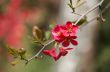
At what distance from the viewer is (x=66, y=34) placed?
2045 millimetres

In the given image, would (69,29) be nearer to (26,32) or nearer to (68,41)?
(68,41)


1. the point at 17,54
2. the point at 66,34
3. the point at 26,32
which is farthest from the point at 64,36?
the point at 26,32

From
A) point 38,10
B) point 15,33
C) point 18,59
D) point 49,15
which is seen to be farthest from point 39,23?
point 18,59

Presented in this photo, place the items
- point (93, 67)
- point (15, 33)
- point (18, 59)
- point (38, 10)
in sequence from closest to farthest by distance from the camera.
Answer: point (18, 59) → point (93, 67) → point (15, 33) → point (38, 10)

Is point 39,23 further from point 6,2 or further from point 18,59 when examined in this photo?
point 18,59

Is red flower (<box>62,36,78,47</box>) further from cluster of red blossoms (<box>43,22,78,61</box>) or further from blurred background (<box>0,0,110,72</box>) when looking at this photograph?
blurred background (<box>0,0,110,72</box>)

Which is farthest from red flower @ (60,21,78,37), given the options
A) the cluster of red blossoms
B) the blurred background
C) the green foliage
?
the blurred background

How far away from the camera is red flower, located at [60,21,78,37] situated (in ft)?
6.61

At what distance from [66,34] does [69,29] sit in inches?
1.3

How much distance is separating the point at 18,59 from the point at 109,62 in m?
5.08

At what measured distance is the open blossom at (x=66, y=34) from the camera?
2014 millimetres

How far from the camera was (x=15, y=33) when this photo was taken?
7.54 metres

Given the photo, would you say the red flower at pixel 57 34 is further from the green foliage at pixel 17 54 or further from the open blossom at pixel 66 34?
the green foliage at pixel 17 54

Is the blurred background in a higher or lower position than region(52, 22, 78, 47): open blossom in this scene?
lower
